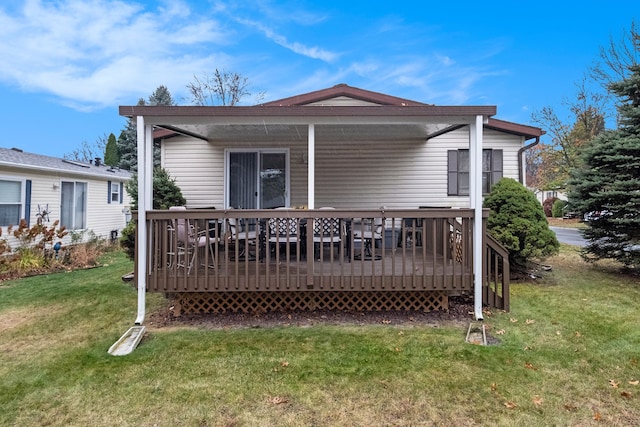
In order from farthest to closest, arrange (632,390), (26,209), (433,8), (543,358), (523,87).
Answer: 1. (523,87)
2. (433,8)
3. (26,209)
4. (543,358)
5. (632,390)

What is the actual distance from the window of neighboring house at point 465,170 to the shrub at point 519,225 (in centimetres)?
110

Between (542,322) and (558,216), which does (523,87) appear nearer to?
(558,216)

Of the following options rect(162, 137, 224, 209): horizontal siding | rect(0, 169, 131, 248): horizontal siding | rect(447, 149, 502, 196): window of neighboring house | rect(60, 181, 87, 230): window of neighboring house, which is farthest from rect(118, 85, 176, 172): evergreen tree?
rect(447, 149, 502, 196): window of neighboring house

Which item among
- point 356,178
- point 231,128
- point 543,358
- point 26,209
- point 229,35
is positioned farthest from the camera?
point 229,35

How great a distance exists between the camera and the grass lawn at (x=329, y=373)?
2748mm

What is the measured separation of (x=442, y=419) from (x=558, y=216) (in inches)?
1115

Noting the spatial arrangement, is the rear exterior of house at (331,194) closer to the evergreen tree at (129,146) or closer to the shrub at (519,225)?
the shrub at (519,225)

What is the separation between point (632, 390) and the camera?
303cm

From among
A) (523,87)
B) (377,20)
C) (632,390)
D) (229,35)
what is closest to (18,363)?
(632,390)

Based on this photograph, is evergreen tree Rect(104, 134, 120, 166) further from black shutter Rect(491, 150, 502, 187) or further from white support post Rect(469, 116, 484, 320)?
white support post Rect(469, 116, 484, 320)

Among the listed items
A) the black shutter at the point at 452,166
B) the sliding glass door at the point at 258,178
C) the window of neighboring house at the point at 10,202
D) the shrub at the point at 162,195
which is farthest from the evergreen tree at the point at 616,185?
the window of neighboring house at the point at 10,202

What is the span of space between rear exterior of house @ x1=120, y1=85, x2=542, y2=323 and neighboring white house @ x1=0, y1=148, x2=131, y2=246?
4.42 m

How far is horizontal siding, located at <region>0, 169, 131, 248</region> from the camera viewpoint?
32.2 feet

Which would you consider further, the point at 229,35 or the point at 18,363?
the point at 229,35
